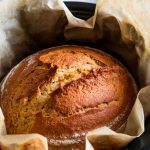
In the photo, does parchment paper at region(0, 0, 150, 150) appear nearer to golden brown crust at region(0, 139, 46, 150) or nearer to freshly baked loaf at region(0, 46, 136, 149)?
freshly baked loaf at region(0, 46, 136, 149)

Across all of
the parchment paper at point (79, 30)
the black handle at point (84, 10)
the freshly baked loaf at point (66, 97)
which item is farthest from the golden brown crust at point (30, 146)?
the black handle at point (84, 10)

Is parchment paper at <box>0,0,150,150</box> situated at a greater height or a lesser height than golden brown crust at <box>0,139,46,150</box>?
greater

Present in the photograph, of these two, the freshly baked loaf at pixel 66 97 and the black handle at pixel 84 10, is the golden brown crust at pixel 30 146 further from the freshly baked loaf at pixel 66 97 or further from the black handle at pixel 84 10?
the black handle at pixel 84 10

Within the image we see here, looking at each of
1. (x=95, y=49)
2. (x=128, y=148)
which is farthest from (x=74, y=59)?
(x=128, y=148)

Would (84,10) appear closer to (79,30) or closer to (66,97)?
(79,30)

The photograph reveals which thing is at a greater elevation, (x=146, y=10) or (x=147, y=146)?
(x=146, y=10)

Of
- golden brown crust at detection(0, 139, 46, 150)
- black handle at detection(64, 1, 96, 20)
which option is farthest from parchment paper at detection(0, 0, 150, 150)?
golden brown crust at detection(0, 139, 46, 150)

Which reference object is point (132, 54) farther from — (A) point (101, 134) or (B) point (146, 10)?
(A) point (101, 134)
